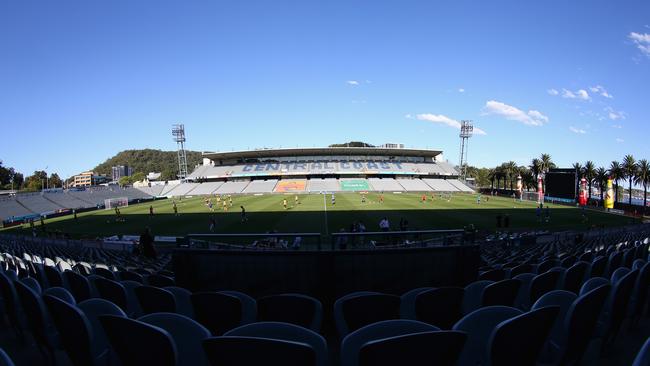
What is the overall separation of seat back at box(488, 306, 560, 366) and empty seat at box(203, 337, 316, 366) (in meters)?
1.20

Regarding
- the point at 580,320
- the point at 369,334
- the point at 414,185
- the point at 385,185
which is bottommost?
the point at 580,320

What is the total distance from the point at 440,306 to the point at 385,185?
7696cm

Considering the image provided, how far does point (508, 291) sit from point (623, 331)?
5.77ft

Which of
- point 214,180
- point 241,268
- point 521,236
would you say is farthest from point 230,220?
point 214,180

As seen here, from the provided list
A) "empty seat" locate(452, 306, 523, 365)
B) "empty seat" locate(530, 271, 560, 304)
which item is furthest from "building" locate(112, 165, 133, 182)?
"empty seat" locate(452, 306, 523, 365)

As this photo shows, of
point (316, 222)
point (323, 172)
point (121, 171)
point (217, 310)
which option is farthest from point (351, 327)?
point (121, 171)

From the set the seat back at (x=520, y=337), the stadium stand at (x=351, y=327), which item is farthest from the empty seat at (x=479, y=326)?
the seat back at (x=520, y=337)

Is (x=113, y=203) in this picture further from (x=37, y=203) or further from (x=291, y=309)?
(x=291, y=309)

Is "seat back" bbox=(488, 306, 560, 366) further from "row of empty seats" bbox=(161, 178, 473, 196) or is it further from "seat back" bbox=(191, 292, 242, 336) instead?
"row of empty seats" bbox=(161, 178, 473, 196)

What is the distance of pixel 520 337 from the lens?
2.22 m

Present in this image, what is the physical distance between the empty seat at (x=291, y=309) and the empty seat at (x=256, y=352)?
161 cm

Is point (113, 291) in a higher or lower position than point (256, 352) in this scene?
lower

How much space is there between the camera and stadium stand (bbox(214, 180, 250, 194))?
253 feet

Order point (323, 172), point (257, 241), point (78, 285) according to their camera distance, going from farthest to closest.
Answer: point (323, 172)
point (257, 241)
point (78, 285)
